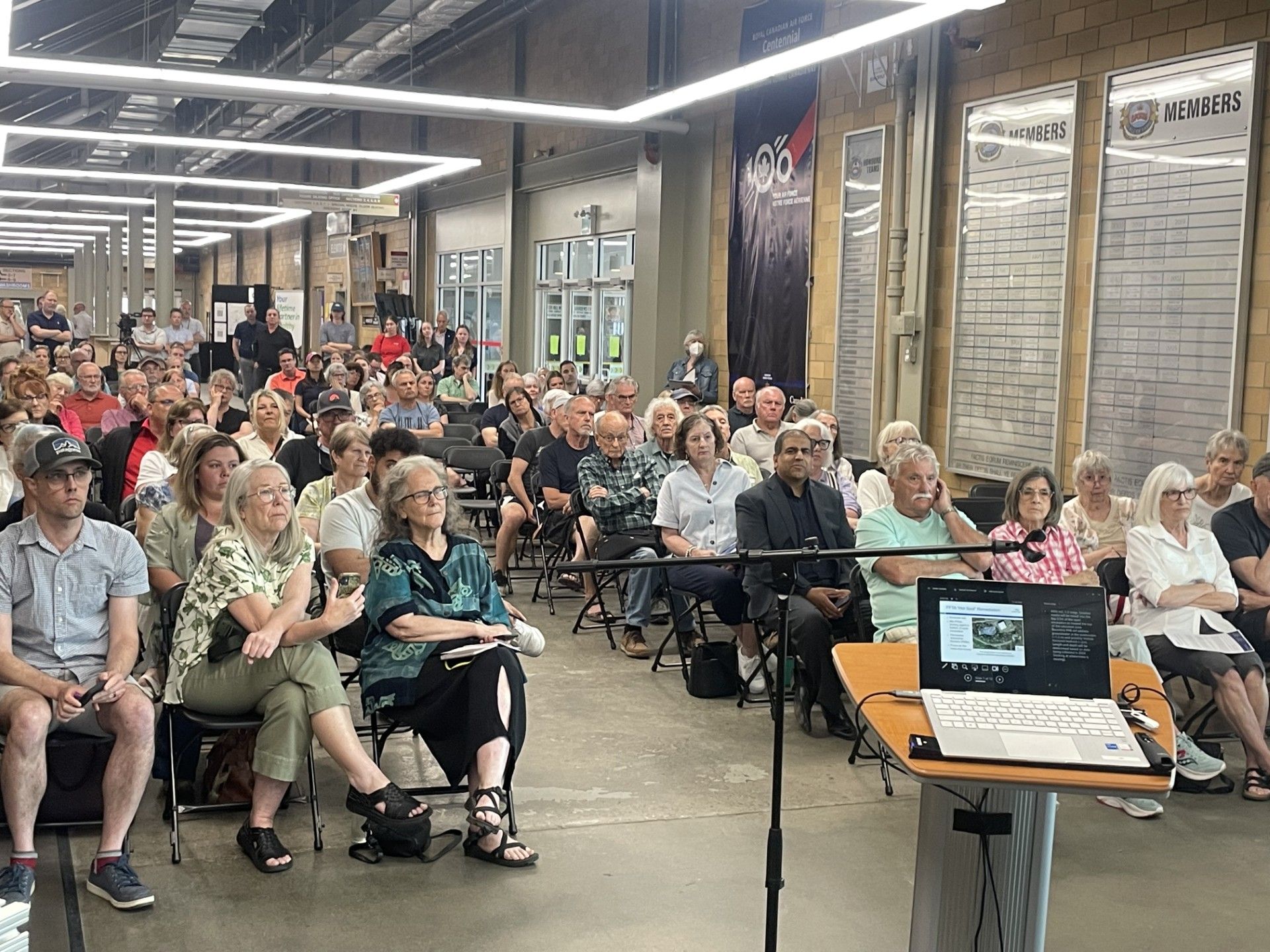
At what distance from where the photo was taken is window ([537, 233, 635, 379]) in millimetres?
14438

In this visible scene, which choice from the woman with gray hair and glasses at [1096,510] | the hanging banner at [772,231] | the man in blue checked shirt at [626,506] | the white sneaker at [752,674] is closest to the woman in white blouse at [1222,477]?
the woman with gray hair and glasses at [1096,510]

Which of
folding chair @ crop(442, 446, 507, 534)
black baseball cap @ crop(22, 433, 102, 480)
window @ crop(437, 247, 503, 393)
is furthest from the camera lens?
window @ crop(437, 247, 503, 393)

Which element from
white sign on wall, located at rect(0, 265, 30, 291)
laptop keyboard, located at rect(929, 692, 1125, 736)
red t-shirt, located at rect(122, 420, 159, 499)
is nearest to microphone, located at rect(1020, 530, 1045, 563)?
laptop keyboard, located at rect(929, 692, 1125, 736)

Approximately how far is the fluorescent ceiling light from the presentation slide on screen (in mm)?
4500

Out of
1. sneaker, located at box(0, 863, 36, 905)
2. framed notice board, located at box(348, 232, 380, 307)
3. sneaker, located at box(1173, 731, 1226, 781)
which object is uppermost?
framed notice board, located at box(348, 232, 380, 307)

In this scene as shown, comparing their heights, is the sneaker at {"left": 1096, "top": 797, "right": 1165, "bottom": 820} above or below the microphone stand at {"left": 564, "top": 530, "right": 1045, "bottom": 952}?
below

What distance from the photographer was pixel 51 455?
12.1ft

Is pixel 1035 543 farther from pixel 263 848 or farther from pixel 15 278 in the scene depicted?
pixel 15 278

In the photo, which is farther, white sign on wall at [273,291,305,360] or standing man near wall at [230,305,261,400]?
white sign on wall at [273,291,305,360]

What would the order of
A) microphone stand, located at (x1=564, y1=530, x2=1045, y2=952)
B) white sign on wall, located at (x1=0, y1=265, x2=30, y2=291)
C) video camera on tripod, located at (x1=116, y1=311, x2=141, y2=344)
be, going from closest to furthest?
microphone stand, located at (x1=564, y1=530, x2=1045, y2=952) → video camera on tripod, located at (x1=116, y1=311, x2=141, y2=344) → white sign on wall, located at (x1=0, y1=265, x2=30, y2=291)

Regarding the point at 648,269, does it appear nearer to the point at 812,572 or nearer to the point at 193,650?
the point at 812,572

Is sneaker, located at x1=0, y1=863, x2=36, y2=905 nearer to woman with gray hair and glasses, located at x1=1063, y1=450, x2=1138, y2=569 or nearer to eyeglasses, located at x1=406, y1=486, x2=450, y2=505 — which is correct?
eyeglasses, located at x1=406, y1=486, x2=450, y2=505

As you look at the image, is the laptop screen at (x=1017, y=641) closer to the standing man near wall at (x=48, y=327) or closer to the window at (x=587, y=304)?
the window at (x=587, y=304)

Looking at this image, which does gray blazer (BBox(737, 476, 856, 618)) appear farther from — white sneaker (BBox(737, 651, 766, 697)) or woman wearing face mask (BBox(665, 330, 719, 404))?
woman wearing face mask (BBox(665, 330, 719, 404))
